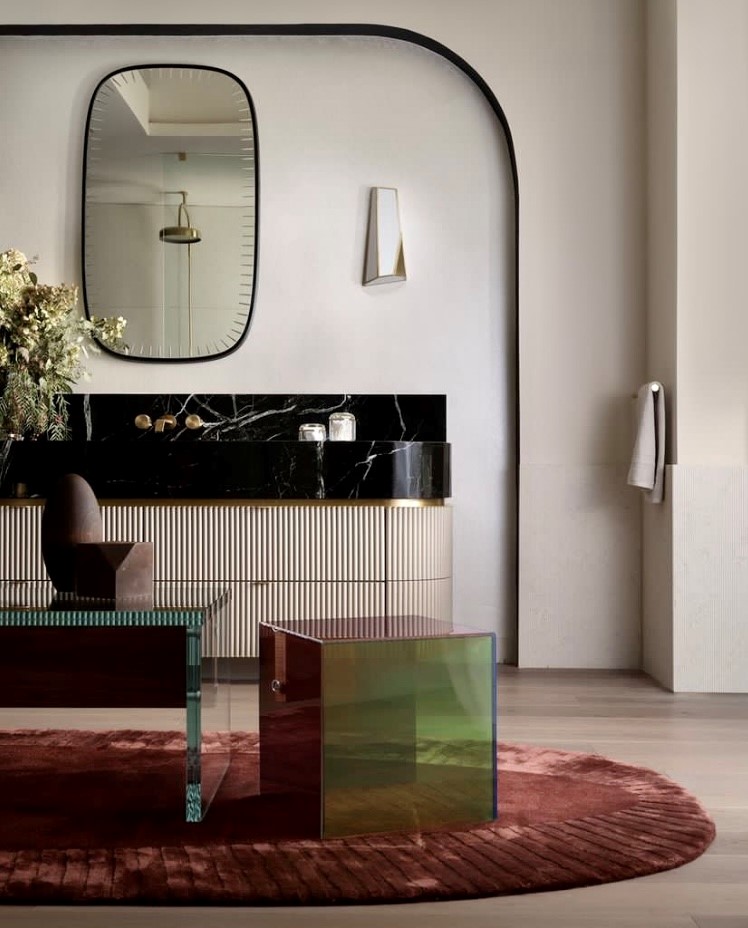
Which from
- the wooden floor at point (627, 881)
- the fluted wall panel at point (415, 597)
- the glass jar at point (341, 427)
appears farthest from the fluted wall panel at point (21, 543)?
the fluted wall panel at point (415, 597)

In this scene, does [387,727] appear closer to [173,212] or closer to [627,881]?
[627,881]

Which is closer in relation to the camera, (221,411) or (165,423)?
(165,423)

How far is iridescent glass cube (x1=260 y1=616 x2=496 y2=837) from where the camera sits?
212 cm

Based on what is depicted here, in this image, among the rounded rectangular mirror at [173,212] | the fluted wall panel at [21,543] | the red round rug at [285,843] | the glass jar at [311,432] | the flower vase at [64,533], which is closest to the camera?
the red round rug at [285,843]

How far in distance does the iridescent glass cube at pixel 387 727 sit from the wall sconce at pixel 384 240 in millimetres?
2527

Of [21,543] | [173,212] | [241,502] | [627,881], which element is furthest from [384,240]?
[627,881]

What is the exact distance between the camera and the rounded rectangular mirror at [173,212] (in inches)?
178

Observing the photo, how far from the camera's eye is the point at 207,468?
406 cm

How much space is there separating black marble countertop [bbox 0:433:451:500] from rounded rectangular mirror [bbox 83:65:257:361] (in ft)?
2.08

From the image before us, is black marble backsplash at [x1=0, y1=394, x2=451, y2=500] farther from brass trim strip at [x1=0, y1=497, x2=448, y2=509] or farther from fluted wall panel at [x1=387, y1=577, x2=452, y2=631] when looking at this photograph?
fluted wall panel at [x1=387, y1=577, x2=452, y2=631]

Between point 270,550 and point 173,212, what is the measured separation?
1.44m

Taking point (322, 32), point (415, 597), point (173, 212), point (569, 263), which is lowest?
point (415, 597)

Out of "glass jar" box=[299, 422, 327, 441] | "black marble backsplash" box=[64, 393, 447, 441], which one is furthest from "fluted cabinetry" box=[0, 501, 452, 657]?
"black marble backsplash" box=[64, 393, 447, 441]

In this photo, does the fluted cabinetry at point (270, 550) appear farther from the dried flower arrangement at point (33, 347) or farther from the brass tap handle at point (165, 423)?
the brass tap handle at point (165, 423)
